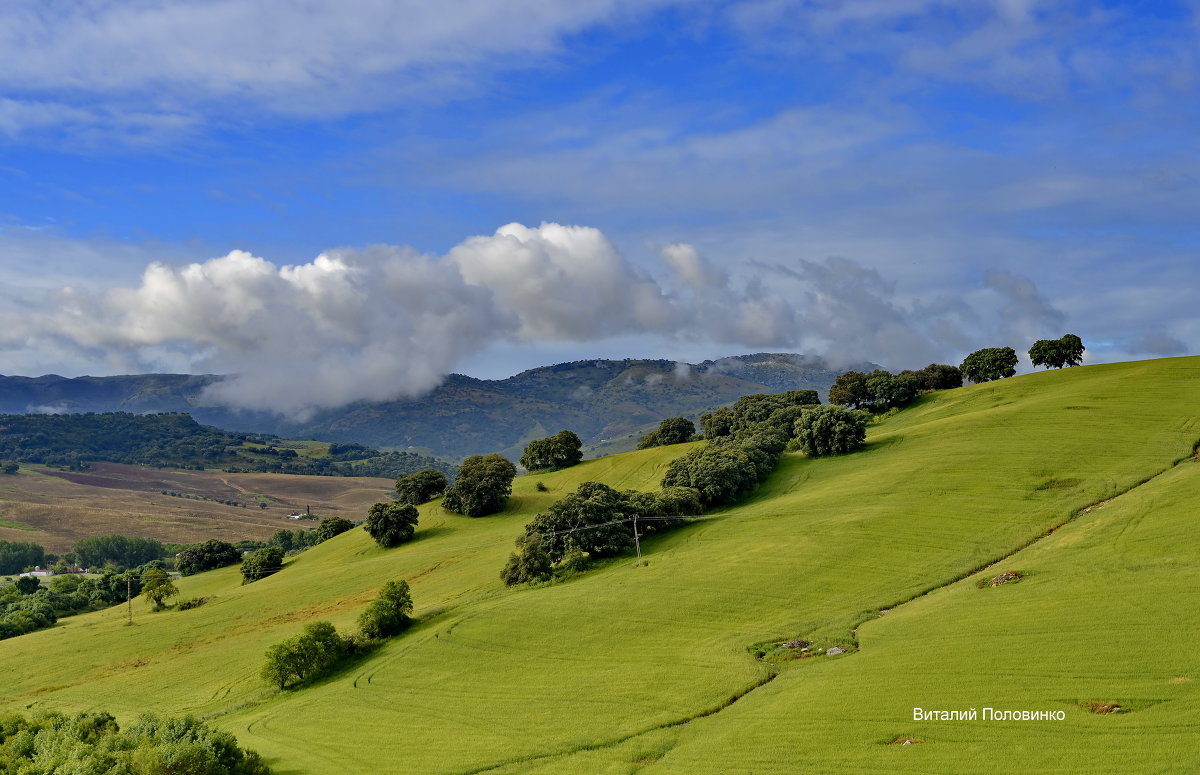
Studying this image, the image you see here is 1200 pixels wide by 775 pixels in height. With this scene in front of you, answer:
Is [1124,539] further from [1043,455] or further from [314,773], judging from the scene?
[314,773]

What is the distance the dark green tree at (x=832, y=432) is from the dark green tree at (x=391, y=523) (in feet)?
202

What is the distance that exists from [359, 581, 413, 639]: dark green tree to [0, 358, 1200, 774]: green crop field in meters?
2.47

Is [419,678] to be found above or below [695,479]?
below

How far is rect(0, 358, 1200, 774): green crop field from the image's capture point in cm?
Result: 3750

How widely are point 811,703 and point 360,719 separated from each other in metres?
29.0

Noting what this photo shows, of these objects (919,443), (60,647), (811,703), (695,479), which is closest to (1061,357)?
(919,443)

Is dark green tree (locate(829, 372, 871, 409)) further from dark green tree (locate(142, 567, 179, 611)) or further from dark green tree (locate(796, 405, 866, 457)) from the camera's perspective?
A: dark green tree (locate(142, 567, 179, 611))


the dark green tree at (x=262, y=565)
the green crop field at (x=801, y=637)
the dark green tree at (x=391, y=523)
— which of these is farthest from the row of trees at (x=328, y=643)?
the dark green tree at (x=262, y=565)

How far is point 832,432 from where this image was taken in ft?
385

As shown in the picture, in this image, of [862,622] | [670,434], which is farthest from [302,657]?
[670,434]

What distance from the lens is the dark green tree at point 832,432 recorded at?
11672 cm

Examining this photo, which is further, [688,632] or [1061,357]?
[1061,357]

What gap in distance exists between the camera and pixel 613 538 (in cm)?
8700

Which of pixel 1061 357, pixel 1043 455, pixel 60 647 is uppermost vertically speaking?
pixel 1061 357
